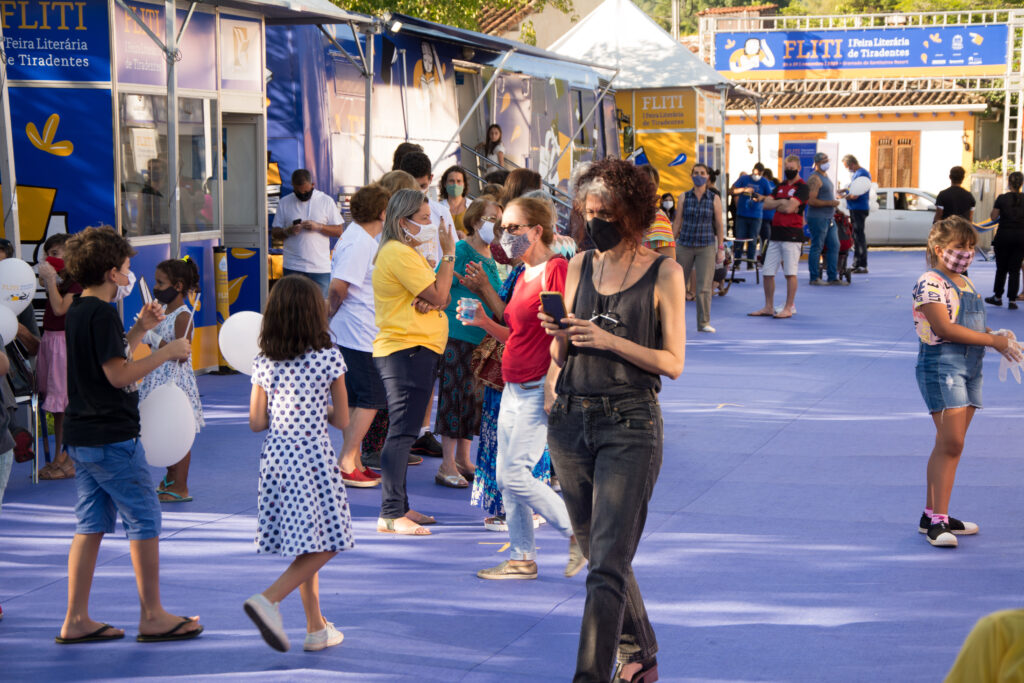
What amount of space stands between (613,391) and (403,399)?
2.51 metres

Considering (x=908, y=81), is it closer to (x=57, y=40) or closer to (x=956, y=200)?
(x=956, y=200)

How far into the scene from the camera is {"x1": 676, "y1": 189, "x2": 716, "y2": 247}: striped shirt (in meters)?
14.5

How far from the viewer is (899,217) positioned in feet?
98.6

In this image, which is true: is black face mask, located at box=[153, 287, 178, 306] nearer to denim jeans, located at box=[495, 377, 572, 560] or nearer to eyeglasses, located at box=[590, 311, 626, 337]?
denim jeans, located at box=[495, 377, 572, 560]

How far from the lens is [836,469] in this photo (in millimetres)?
8133

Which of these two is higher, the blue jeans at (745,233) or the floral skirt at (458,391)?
the blue jeans at (745,233)

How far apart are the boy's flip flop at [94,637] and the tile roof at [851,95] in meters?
36.7

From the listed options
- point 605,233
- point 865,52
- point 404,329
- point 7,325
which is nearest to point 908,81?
point 865,52

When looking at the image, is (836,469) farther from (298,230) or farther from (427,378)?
(298,230)

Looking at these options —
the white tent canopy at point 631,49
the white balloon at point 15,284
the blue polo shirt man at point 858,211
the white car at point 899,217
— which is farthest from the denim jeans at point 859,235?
the white balloon at point 15,284

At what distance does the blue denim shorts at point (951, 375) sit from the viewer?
6246 mm

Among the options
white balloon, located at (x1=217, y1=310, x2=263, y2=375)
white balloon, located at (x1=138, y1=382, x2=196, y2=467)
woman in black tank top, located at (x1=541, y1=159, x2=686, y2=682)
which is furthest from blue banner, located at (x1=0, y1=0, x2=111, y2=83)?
woman in black tank top, located at (x1=541, y1=159, x2=686, y2=682)

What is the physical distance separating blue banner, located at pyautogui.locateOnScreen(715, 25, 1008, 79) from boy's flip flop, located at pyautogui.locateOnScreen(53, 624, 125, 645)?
119 feet

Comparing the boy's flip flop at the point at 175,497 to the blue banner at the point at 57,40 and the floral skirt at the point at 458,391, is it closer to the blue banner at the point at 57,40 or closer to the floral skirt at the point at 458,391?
the floral skirt at the point at 458,391
